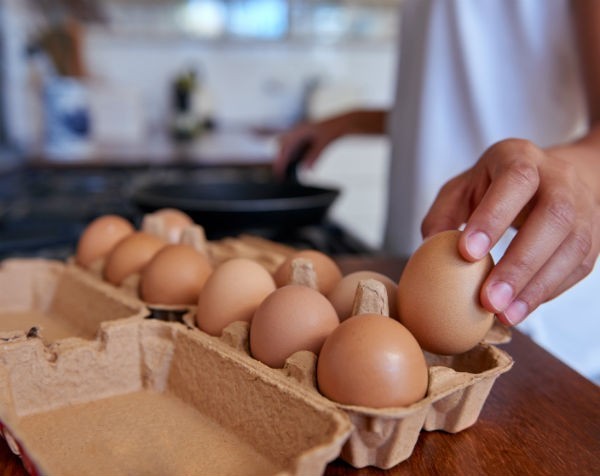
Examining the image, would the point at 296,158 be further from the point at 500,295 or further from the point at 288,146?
the point at 500,295

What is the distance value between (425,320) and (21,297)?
0.56m

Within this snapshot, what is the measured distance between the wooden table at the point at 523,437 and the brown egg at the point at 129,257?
0.93ft

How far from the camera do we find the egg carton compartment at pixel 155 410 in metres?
0.47

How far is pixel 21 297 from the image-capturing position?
2.65 feet

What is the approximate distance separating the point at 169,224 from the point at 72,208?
30.8 inches

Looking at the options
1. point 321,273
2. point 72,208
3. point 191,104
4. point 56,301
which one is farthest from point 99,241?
point 191,104

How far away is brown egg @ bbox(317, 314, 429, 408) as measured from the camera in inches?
17.9

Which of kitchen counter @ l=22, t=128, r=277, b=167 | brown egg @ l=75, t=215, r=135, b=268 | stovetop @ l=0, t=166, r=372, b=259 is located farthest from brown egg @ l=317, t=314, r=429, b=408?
kitchen counter @ l=22, t=128, r=277, b=167

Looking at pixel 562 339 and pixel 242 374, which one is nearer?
pixel 242 374

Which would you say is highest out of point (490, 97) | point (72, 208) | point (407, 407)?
point (490, 97)

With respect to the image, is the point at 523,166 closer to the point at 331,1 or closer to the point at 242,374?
the point at 242,374

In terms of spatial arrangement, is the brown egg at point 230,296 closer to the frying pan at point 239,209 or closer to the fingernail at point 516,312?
the fingernail at point 516,312

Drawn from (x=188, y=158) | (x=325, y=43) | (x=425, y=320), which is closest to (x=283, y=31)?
(x=325, y=43)

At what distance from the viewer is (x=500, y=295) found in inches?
21.4
